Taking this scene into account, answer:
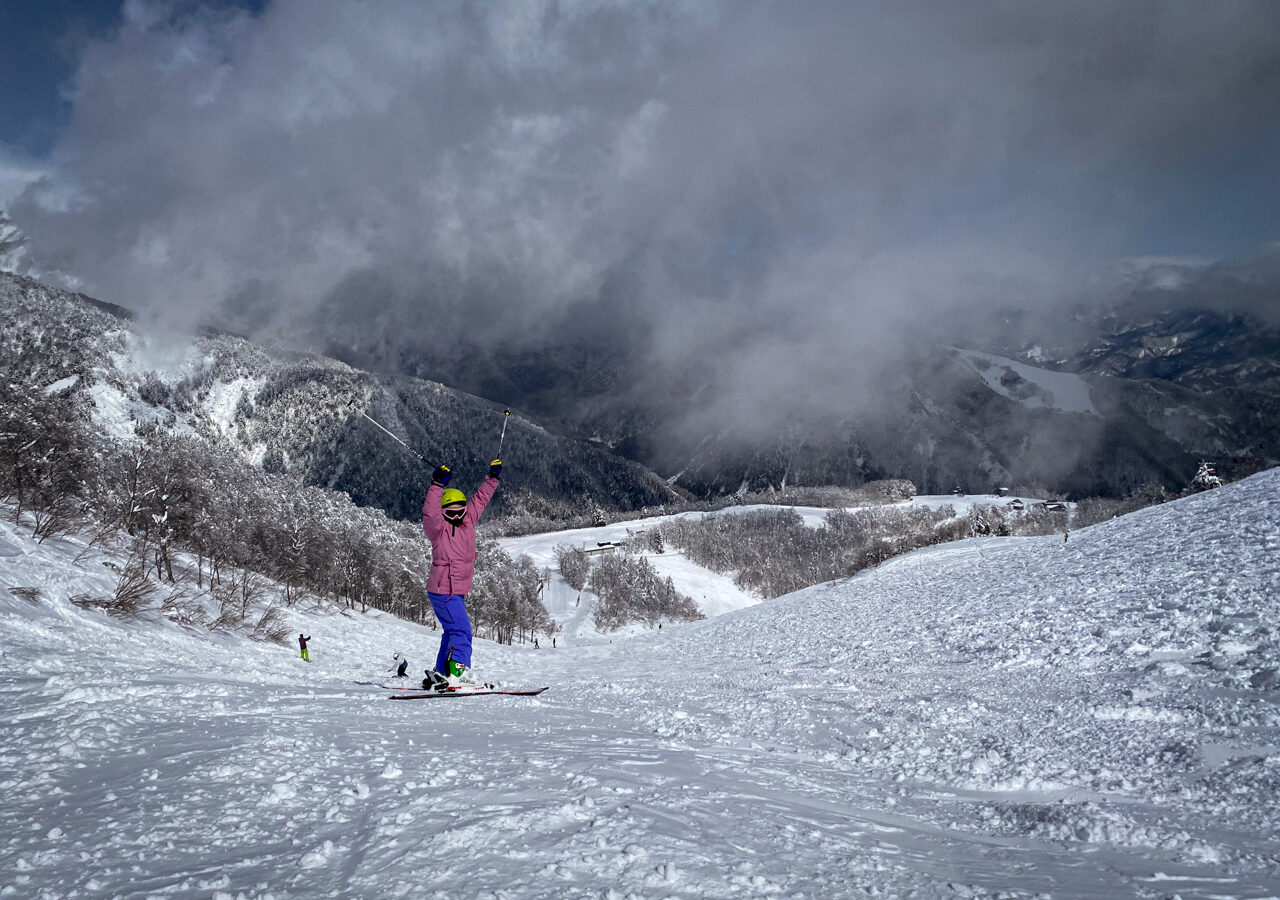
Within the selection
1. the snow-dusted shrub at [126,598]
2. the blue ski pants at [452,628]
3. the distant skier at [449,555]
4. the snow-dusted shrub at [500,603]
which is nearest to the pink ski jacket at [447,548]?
the distant skier at [449,555]

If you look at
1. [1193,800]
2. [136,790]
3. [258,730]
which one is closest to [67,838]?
[136,790]

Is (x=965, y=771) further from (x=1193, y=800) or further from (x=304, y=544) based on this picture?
(x=304, y=544)

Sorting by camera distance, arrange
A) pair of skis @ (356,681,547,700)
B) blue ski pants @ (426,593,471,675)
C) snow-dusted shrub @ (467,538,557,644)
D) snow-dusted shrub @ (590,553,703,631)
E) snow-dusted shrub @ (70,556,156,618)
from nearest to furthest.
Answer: pair of skis @ (356,681,547,700)
blue ski pants @ (426,593,471,675)
snow-dusted shrub @ (70,556,156,618)
snow-dusted shrub @ (467,538,557,644)
snow-dusted shrub @ (590,553,703,631)

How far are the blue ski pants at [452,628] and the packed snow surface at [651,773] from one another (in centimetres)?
103

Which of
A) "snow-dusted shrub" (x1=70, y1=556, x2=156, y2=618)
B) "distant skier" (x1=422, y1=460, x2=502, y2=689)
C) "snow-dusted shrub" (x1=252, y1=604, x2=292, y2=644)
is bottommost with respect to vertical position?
"snow-dusted shrub" (x1=252, y1=604, x2=292, y2=644)

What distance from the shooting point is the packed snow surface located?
133 inches

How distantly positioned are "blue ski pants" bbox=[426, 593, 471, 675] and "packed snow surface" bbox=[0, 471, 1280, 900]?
1026 millimetres

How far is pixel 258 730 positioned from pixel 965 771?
679 cm

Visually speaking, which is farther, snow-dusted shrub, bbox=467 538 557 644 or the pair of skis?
snow-dusted shrub, bbox=467 538 557 644

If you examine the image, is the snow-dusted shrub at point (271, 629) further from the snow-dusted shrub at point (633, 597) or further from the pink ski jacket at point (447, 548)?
the snow-dusted shrub at point (633, 597)

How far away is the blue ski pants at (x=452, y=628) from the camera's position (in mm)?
10828

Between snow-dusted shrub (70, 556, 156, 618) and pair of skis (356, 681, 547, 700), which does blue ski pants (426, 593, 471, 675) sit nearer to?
pair of skis (356, 681, 547, 700)

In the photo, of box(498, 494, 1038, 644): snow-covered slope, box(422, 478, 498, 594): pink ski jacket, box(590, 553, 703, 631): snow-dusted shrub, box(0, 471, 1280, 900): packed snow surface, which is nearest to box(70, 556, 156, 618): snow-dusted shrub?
box(0, 471, 1280, 900): packed snow surface

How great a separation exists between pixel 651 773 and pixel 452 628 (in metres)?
6.47
